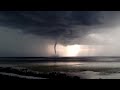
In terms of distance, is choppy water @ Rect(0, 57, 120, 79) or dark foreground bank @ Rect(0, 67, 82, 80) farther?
choppy water @ Rect(0, 57, 120, 79)

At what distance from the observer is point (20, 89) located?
7.57ft

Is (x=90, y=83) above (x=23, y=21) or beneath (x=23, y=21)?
beneath

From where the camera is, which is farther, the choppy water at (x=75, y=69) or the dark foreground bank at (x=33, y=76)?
the choppy water at (x=75, y=69)

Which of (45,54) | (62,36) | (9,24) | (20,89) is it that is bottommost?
(20,89)

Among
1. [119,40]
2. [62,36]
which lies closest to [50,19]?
[62,36]

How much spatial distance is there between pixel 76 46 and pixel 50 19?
23.4 inches

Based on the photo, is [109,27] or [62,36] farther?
[109,27]

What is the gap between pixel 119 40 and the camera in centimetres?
293

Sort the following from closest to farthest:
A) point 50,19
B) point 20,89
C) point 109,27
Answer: point 20,89
point 50,19
point 109,27

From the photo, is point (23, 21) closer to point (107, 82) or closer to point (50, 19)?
point (50, 19)

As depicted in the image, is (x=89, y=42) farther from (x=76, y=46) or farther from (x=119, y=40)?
(x=119, y=40)

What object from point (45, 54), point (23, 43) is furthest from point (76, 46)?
point (23, 43)

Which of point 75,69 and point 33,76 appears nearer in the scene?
point 33,76

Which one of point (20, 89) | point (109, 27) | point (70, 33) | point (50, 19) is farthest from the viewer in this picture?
point (109, 27)
